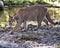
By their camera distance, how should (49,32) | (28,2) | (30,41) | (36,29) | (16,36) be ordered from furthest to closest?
(28,2) → (36,29) → (49,32) → (16,36) → (30,41)

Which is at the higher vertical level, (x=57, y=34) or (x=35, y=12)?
(x=35, y=12)

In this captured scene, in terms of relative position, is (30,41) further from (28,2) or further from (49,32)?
(28,2)

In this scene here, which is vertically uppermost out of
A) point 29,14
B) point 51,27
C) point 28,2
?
point 29,14

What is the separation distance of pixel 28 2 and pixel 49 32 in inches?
780

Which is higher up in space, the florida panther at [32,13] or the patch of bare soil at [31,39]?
the florida panther at [32,13]

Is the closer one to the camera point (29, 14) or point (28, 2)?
point (29, 14)

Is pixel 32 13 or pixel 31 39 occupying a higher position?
pixel 32 13

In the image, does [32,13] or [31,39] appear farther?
[32,13]

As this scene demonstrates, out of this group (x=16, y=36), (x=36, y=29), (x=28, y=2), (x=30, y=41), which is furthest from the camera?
(x=28, y=2)

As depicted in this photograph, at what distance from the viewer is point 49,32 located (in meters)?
11.2

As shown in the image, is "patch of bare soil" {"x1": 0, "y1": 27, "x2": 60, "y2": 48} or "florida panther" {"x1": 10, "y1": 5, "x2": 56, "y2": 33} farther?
"florida panther" {"x1": 10, "y1": 5, "x2": 56, "y2": 33}

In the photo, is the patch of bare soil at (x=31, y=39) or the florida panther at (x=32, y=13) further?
the florida panther at (x=32, y=13)

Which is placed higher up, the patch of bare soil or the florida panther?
the florida panther

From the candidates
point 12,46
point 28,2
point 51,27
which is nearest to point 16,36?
point 12,46
